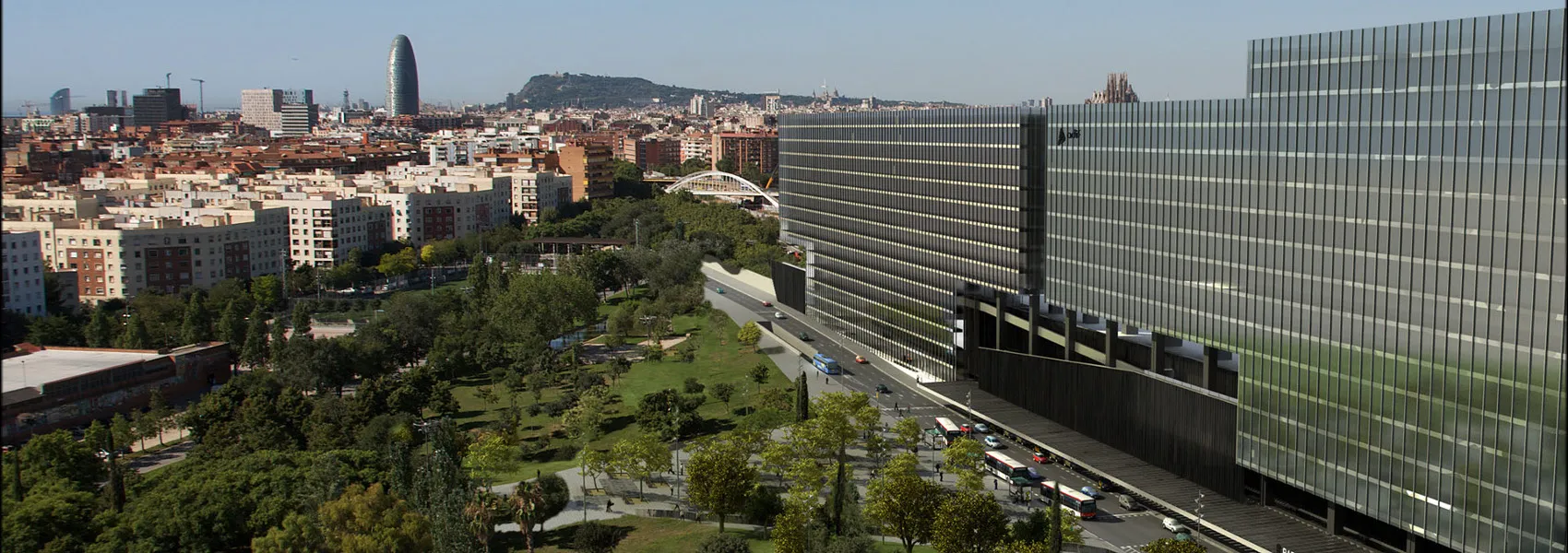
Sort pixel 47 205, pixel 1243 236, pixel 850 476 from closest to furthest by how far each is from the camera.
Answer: pixel 1243 236 → pixel 850 476 → pixel 47 205

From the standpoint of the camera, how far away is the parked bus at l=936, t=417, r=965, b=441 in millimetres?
60041

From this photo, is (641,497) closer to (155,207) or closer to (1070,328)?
(1070,328)

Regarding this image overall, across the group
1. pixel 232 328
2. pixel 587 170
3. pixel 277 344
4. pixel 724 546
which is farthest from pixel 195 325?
pixel 587 170

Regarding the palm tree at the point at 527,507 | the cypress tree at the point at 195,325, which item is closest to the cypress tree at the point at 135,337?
the cypress tree at the point at 195,325

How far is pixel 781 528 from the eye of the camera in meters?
42.8

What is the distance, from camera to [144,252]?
345 ft

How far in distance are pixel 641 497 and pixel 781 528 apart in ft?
35.9

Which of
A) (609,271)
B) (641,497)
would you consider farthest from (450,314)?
(641,497)

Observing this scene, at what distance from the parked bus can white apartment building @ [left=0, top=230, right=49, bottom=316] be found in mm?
70894

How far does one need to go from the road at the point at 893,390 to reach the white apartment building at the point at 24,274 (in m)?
52.0

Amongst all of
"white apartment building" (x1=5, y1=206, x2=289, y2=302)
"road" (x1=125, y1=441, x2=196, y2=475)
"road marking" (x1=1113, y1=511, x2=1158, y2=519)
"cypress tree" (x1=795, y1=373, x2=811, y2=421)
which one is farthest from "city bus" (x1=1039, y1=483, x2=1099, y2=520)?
"white apartment building" (x1=5, y1=206, x2=289, y2=302)

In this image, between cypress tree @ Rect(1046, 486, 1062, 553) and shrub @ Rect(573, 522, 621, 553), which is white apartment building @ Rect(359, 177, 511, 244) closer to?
shrub @ Rect(573, 522, 621, 553)

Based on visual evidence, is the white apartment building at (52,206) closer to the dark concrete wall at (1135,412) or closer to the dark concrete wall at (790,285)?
the dark concrete wall at (790,285)

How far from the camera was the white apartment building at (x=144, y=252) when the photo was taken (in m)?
104
